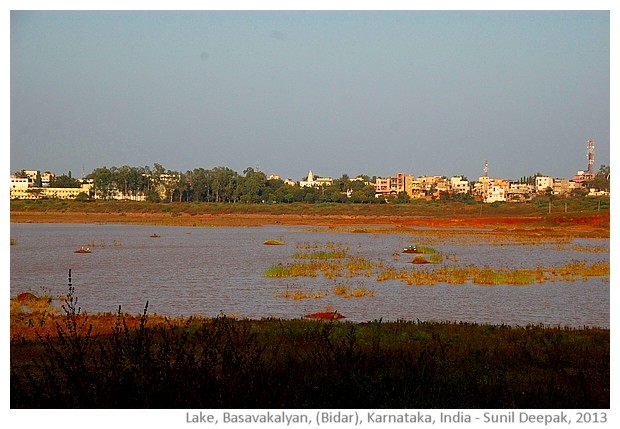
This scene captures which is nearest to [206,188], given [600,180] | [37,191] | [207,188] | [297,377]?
[207,188]

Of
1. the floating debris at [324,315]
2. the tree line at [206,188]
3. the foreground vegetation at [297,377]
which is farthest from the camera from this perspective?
the tree line at [206,188]

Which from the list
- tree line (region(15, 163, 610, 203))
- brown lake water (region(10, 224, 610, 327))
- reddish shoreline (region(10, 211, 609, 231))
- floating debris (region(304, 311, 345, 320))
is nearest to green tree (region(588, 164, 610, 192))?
tree line (region(15, 163, 610, 203))

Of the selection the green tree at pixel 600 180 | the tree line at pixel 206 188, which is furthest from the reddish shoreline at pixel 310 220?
the green tree at pixel 600 180

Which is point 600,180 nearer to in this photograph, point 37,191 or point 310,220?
point 310,220

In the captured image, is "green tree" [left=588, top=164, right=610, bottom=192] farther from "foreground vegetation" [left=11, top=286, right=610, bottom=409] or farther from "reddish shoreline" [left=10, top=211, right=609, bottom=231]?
"foreground vegetation" [left=11, top=286, right=610, bottom=409]

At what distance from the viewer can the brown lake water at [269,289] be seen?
79.7 ft

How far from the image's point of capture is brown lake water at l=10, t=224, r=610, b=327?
24281 mm

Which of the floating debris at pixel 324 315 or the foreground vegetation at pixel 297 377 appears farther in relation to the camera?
the floating debris at pixel 324 315

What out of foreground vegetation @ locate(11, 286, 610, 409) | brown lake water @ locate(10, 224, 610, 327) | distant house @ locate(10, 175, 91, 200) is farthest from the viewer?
distant house @ locate(10, 175, 91, 200)

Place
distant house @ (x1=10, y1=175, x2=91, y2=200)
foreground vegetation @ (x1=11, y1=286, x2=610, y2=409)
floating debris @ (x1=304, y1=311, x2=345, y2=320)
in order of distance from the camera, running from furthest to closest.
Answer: distant house @ (x1=10, y1=175, x2=91, y2=200), floating debris @ (x1=304, y1=311, x2=345, y2=320), foreground vegetation @ (x1=11, y1=286, x2=610, y2=409)

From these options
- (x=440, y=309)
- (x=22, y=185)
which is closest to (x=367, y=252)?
(x=440, y=309)

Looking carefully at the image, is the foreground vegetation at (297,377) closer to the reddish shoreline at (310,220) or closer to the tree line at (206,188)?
the reddish shoreline at (310,220)
